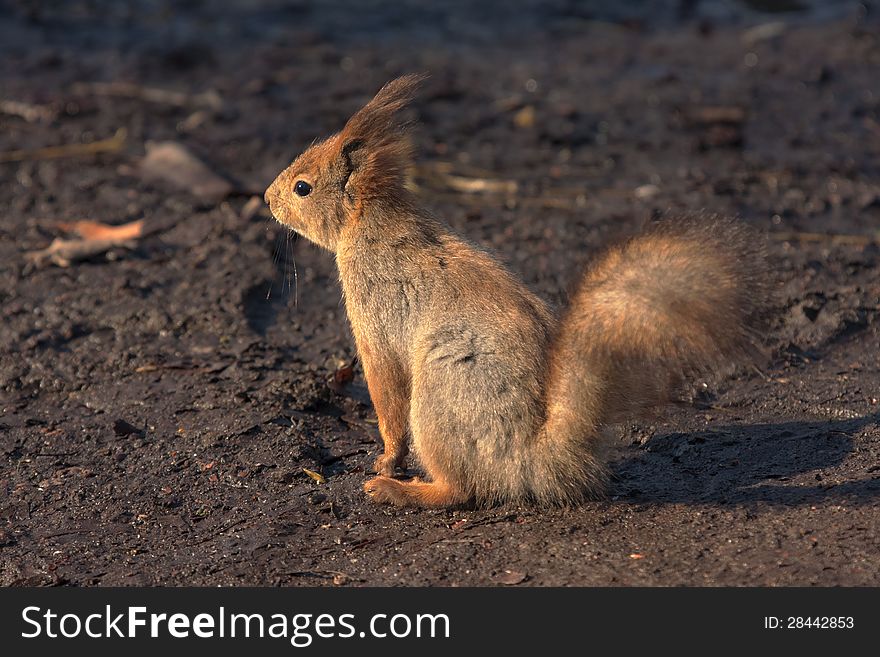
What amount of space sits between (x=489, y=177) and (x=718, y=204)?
66.2 inches

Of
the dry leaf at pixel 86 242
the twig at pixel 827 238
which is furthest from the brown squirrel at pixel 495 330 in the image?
the twig at pixel 827 238

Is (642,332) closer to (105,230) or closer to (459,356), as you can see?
(459,356)

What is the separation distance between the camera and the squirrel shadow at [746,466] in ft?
14.4

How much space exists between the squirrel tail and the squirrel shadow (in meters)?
0.43

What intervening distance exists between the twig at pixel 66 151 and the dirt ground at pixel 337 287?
0.15ft

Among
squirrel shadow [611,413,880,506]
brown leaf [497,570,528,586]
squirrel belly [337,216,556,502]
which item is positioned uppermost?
squirrel belly [337,216,556,502]

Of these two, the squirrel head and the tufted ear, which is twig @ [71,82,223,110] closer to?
the squirrel head

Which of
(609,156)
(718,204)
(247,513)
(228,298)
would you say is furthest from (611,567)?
(609,156)

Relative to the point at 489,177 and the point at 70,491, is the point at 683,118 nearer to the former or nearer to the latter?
the point at 489,177

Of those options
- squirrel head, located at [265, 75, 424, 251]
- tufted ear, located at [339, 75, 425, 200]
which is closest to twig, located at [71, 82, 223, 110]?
squirrel head, located at [265, 75, 424, 251]

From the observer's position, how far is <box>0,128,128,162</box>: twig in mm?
8586

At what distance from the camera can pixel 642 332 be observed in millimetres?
3770

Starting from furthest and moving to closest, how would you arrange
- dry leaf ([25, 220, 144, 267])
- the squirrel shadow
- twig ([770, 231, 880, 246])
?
twig ([770, 231, 880, 246])
dry leaf ([25, 220, 144, 267])
the squirrel shadow

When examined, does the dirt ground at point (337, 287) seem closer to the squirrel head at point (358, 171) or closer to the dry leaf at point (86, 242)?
the dry leaf at point (86, 242)
